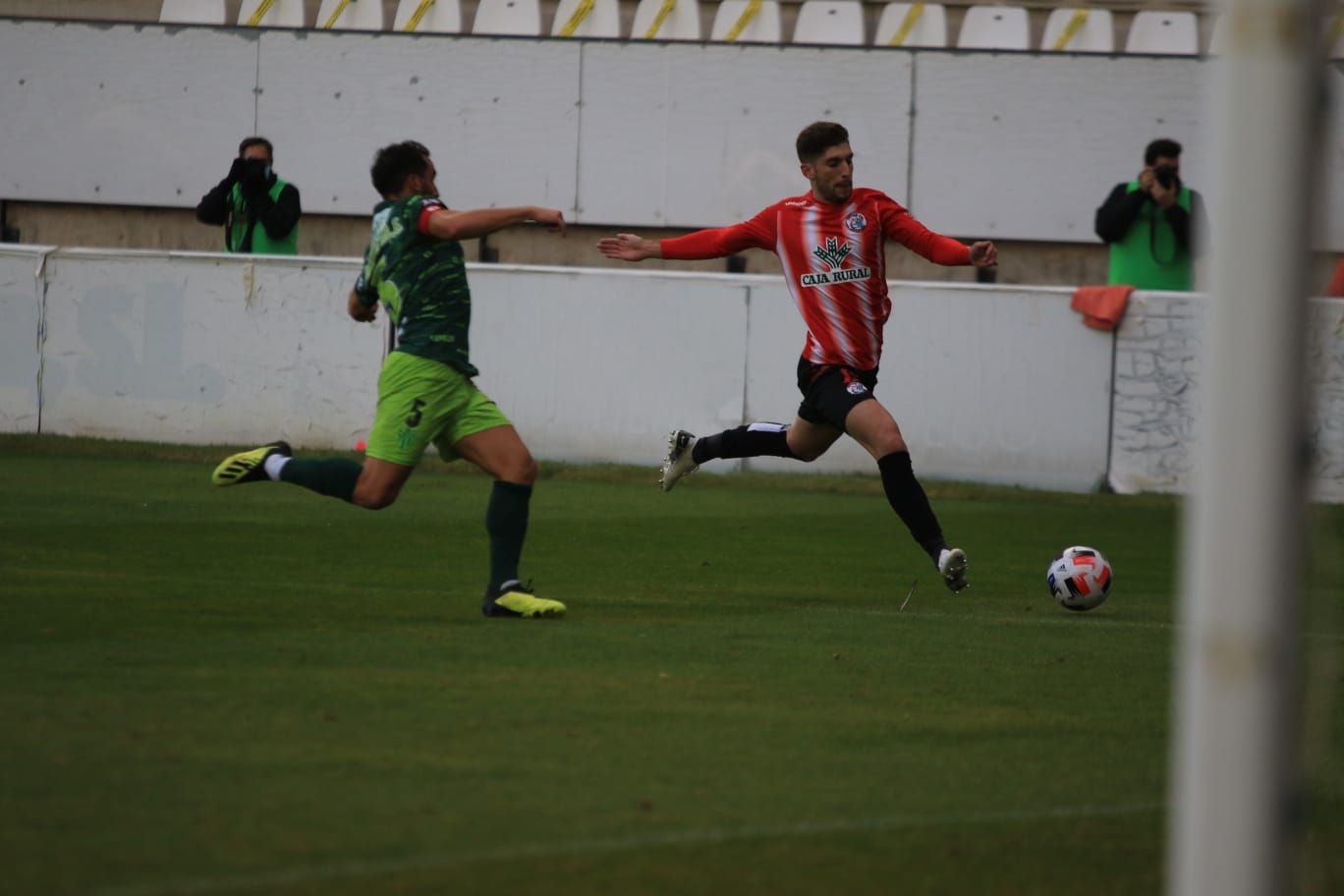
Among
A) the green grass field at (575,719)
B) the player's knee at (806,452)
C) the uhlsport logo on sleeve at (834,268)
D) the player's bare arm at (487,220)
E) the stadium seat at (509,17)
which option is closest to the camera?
the green grass field at (575,719)

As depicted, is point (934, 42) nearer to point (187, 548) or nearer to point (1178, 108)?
point (1178, 108)

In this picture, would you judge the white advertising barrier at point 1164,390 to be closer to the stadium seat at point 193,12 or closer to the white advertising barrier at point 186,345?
the white advertising barrier at point 186,345

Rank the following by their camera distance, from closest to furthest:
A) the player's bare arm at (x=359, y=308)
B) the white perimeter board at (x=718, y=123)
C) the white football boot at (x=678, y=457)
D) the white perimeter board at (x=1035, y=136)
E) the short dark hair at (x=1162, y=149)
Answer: the player's bare arm at (x=359, y=308) → the white football boot at (x=678, y=457) → the short dark hair at (x=1162, y=149) → the white perimeter board at (x=1035, y=136) → the white perimeter board at (x=718, y=123)

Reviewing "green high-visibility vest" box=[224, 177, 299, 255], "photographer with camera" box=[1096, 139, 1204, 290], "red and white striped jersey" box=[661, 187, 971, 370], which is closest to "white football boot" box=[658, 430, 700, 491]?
"red and white striped jersey" box=[661, 187, 971, 370]

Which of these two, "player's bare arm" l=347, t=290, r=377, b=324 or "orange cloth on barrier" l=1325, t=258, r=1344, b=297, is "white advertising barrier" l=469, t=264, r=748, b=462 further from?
"player's bare arm" l=347, t=290, r=377, b=324

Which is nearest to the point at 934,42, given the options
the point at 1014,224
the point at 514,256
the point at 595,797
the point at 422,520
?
the point at 1014,224

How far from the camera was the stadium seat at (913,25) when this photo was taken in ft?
75.3

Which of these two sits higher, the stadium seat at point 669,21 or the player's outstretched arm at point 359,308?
the stadium seat at point 669,21

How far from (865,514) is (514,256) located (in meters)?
9.84

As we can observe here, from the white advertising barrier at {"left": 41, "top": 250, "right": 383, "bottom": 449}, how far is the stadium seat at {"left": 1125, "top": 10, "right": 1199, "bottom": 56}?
10987mm

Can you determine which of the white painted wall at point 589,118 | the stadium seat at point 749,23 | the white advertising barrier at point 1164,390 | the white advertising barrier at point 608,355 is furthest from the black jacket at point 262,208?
the stadium seat at point 749,23

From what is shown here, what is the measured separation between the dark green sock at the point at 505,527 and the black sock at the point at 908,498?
5.87 ft

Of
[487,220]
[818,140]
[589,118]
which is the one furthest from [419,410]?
[589,118]

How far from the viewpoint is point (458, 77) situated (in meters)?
22.2
